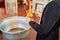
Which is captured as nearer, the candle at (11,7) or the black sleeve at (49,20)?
the black sleeve at (49,20)

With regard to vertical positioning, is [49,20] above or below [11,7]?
above

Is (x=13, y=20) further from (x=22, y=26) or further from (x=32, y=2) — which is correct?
(x=32, y=2)

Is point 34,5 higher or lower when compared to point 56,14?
lower

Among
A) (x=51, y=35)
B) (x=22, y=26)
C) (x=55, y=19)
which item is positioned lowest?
(x=22, y=26)

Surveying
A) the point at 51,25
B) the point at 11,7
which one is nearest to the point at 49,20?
the point at 51,25

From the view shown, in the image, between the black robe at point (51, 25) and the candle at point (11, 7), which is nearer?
the black robe at point (51, 25)

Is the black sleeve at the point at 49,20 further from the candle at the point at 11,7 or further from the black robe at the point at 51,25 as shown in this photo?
the candle at the point at 11,7

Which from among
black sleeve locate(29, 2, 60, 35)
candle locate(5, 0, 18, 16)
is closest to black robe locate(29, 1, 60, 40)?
black sleeve locate(29, 2, 60, 35)

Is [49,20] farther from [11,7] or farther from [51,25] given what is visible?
[11,7]

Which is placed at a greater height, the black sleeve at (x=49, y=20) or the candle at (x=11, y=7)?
the black sleeve at (x=49, y=20)

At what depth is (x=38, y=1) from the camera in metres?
2.60

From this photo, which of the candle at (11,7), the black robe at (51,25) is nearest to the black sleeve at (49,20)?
the black robe at (51,25)

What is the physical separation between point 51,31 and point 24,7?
2.08 meters

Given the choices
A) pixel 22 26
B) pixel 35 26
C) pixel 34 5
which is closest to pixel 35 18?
pixel 34 5
